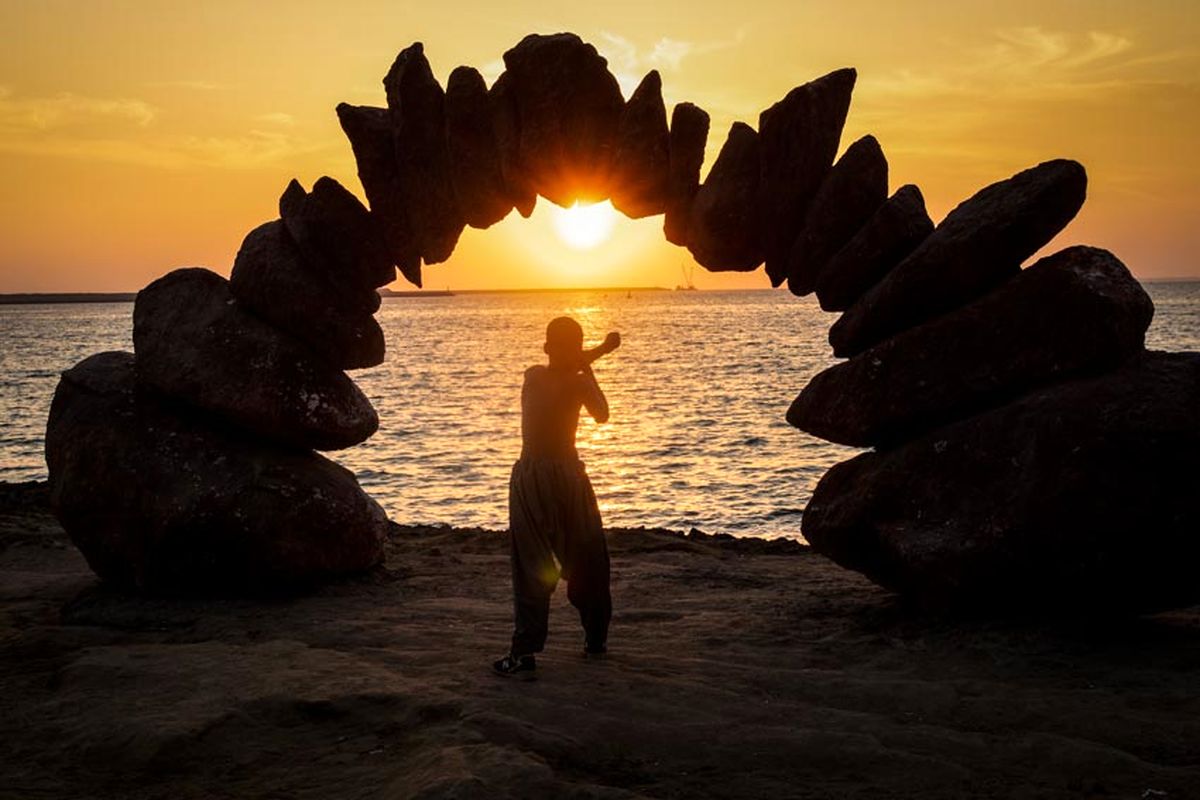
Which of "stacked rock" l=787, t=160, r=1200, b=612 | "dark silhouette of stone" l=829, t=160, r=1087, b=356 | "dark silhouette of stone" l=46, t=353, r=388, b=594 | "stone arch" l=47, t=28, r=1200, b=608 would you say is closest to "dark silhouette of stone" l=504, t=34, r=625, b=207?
"stone arch" l=47, t=28, r=1200, b=608

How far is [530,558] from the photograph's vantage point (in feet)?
30.2

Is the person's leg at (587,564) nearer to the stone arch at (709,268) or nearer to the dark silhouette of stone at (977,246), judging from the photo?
the stone arch at (709,268)

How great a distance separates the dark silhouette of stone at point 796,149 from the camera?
1132cm

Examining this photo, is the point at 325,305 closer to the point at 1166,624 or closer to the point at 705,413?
the point at 1166,624

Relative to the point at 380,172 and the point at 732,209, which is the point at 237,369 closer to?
the point at 380,172

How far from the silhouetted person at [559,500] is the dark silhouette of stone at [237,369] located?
3.72m

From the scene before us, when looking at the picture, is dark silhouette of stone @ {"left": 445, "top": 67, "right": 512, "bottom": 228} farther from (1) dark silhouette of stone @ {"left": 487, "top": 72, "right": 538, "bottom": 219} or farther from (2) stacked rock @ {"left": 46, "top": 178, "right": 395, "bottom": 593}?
(2) stacked rock @ {"left": 46, "top": 178, "right": 395, "bottom": 593}

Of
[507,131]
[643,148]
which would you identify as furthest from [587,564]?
[507,131]

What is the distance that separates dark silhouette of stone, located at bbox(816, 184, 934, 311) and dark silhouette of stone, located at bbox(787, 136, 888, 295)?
0.21 meters

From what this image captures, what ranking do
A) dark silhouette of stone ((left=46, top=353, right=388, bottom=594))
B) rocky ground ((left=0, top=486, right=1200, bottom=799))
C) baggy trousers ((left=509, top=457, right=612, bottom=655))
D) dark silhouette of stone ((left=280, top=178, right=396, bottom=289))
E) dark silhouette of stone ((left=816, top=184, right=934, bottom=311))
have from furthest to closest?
dark silhouette of stone ((left=280, top=178, right=396, bottom=289)), dark silhouette of stone ((left=46, top=353, right=388, bottom=594)), dark silhouette of stone ((left=816, top=184, right=934, bottom=311)), baggy trousers ((left=509, top=457, right=612, bottom=655)), rocky ground ((left=0, top=486, right=1200, bottom=799))

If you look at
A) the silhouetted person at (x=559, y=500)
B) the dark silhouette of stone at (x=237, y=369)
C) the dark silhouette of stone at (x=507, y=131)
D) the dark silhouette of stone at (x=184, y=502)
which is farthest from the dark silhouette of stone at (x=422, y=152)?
the silhouetted person at (x=559, y=500)

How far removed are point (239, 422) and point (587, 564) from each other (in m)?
4.90

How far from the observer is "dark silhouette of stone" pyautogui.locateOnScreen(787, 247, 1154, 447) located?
951 centimetres

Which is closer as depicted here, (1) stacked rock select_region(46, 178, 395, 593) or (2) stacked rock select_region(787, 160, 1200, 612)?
(2) stacked rock select_region(787, 160, 1200, 612)
